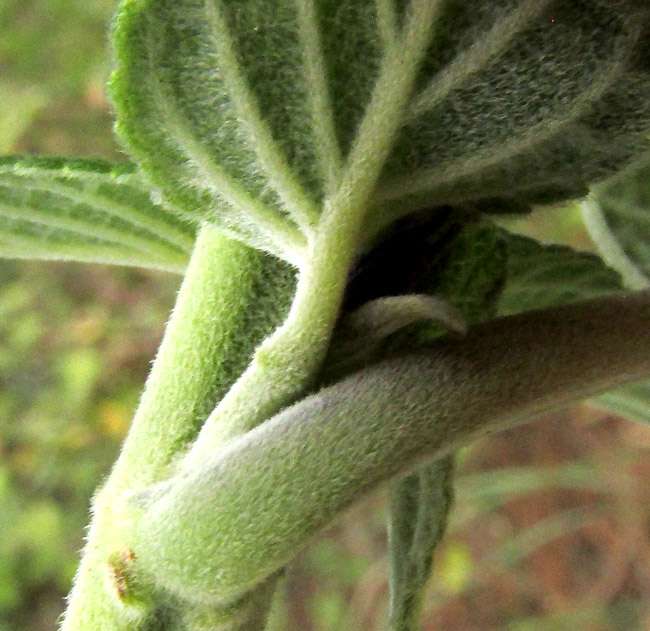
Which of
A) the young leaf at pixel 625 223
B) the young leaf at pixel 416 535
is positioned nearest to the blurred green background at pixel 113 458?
the young leaf at pixel 625 223

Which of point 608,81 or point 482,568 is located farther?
point 482,568

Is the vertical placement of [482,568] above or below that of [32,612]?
below

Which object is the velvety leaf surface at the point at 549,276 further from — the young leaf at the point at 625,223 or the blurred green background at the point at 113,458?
the blurred green background at the point at 113,458

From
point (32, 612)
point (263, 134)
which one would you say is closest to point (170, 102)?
point (263, 134)

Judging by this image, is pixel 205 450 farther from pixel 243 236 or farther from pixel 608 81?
pixel 608 81

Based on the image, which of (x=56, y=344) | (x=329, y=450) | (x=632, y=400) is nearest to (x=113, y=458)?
(x=56, y=344)

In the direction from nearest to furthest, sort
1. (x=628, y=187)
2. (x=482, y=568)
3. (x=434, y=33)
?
(x=434, y=33), (x=628, y=187), (x=482, y=568)

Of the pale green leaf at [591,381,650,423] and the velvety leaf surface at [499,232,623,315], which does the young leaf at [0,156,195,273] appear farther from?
the pale green leaf at [591,381,650,423]
